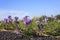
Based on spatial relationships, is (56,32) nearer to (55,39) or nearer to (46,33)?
(46,33)

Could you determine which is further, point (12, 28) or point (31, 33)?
point (12, 28)

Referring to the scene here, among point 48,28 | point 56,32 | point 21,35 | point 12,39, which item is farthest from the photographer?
point 48,28

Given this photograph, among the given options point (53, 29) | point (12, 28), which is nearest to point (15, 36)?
point (53, 29)

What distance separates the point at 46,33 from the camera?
6141 mm

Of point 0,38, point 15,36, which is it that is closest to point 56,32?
point 15,36

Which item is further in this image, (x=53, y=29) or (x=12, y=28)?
(x=12, y=28)

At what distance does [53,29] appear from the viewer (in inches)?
247

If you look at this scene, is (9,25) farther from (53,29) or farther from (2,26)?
(53,29)

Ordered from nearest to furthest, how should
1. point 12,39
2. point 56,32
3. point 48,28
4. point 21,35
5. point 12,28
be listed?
1. point 12,39
2. point 21,35
3. point 56,32
4. point 48,28
5. point 12,28

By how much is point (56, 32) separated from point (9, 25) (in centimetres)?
183

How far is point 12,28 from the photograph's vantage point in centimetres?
711

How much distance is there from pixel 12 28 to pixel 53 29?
146 centimetres

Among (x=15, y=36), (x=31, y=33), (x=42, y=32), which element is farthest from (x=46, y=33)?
(x=15, y=36)

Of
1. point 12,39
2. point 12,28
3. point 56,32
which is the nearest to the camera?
point 12,39
